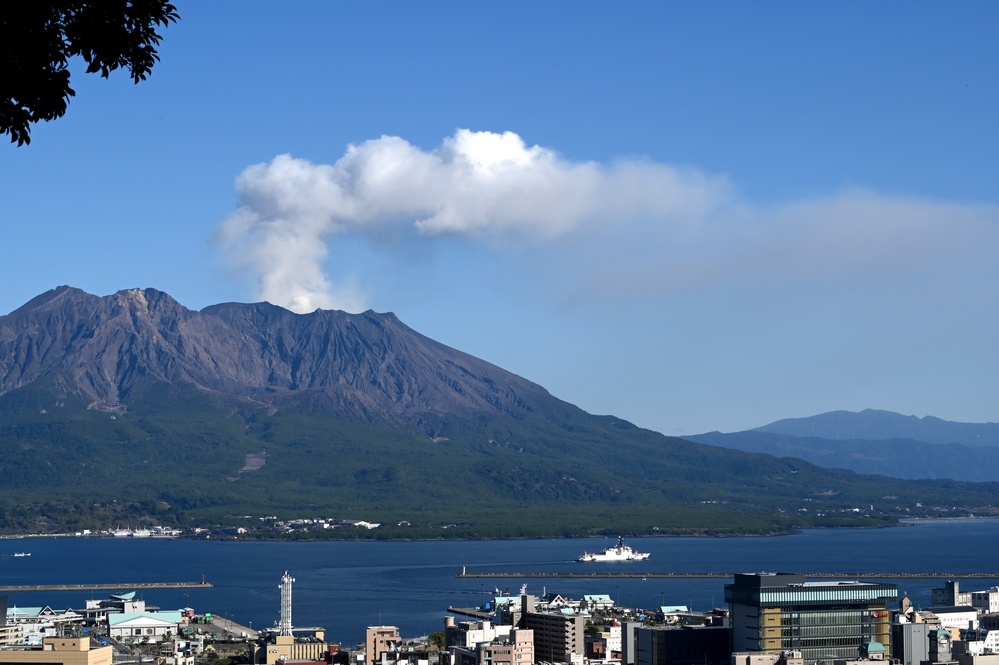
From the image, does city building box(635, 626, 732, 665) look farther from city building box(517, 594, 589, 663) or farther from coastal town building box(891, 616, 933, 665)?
city building box(517, 594, 589, 663)

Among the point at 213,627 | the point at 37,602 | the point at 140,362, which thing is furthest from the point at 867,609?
the point at 140,362

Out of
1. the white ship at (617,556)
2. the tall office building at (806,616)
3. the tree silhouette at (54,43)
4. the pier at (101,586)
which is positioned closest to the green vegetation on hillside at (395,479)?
the white ship at (617,556)

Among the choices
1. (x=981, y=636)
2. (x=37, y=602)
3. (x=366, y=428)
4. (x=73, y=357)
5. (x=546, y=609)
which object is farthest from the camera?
(x=73, y=357)

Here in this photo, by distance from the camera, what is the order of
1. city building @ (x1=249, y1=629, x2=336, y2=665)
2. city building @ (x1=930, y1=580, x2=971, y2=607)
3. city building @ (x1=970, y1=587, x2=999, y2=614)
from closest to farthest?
city building @ (x1=249, y1=629, x2=336, y2=665)
city building @ (x1=970, y1=587, x2=999, y2=614)
city building @ (x1=930, y1=580, x2=971, y2=607)

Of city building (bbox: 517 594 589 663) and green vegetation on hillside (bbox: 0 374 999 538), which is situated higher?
green vegetation on hillside (bbox: 0 374 999 538)

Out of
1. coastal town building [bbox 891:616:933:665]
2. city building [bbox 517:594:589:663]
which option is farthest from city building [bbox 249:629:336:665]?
coastal town building [bbox 891:616:933:665]

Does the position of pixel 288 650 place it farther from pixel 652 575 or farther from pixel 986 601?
pixel 652 575

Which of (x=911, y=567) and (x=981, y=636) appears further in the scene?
(x=911, y=567)

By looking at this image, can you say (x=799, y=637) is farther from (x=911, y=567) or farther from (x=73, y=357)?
(x=73, y=357)
